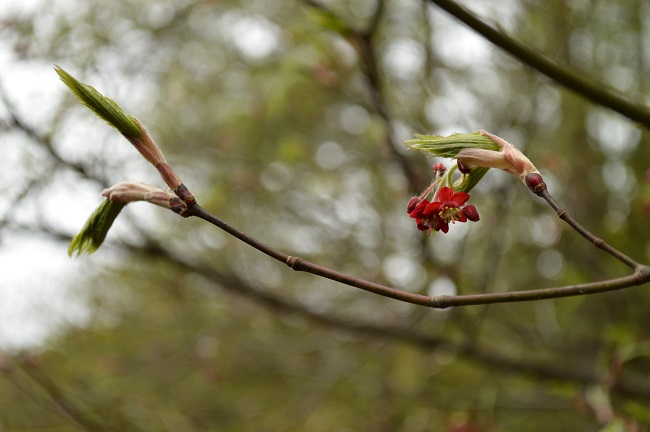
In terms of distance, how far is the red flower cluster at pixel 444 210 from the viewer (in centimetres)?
94

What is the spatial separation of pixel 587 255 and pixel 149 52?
1.94 m

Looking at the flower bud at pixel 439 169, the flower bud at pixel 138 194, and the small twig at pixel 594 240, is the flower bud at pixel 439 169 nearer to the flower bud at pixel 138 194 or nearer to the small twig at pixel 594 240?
the small twig at pixel 594 240

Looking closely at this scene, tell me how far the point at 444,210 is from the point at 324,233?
260 centimetres

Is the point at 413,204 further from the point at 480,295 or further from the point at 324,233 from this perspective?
the point at 324,233

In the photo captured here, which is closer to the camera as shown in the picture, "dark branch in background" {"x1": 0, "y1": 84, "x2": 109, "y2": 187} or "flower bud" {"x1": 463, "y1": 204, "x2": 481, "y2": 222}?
"flower bud" {"x1": 463, "y1": 204, "x2": 481, "y2": 222}

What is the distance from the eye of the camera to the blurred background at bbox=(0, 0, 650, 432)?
2.57 metres

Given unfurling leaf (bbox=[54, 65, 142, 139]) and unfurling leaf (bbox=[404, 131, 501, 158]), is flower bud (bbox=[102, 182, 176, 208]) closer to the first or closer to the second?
unfurling leaf (bbox=[54, 65, 142, 139])

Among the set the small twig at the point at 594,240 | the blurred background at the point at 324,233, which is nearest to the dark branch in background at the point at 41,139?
the blurred background at the point at 324,233

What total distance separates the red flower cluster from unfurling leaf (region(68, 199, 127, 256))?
41 cm

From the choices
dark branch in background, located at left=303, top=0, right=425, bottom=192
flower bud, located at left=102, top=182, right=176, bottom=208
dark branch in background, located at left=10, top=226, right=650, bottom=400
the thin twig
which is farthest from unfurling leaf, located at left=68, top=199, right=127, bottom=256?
dark branch in background, located at left=10, top=226, right=650, bottom=400

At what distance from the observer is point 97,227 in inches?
40.1

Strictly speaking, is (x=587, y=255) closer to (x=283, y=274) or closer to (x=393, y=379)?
(x=393, y=379)

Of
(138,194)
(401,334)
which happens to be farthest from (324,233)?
(138,194)

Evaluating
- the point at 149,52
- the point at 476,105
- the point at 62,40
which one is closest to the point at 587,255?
the point at 476,105
